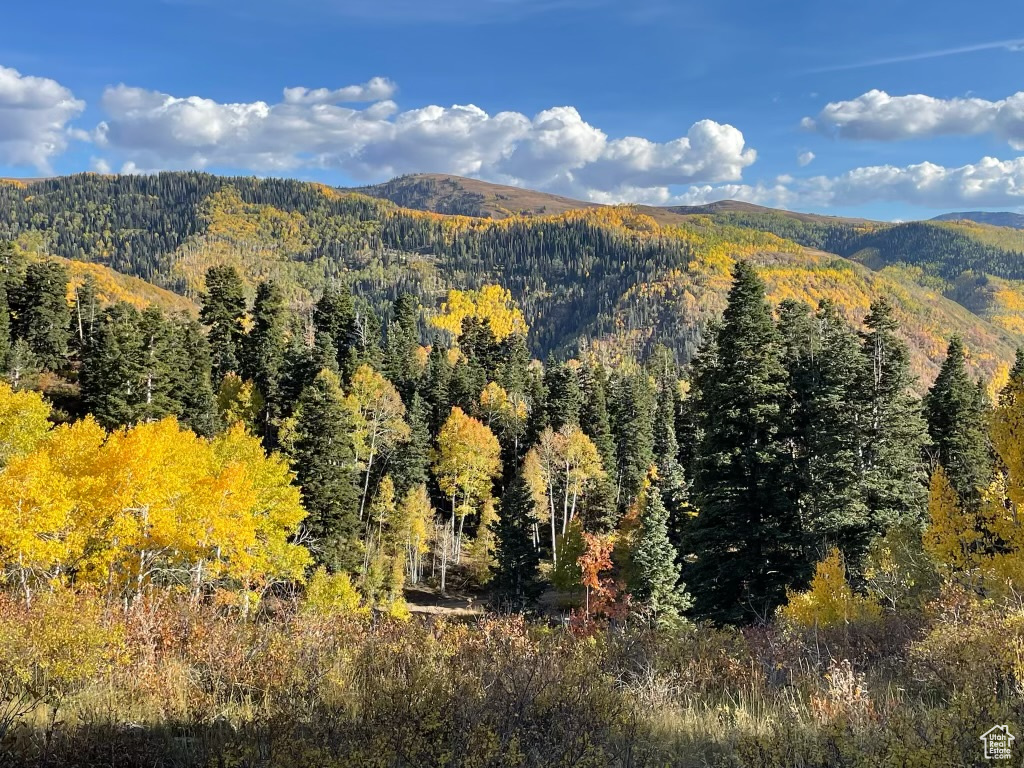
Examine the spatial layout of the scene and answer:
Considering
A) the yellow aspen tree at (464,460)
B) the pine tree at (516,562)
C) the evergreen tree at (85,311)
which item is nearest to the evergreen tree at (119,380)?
the yellow aspen tree at (464,460)

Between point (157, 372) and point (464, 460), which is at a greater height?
point (157, 372)

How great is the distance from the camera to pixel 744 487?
24.4m

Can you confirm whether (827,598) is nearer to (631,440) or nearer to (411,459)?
(411,459)

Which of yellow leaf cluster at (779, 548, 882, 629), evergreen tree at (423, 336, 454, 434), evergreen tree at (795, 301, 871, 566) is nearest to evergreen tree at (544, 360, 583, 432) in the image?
evergreen tree at (423, 336, 454, 434)

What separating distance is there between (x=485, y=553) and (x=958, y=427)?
116 feet

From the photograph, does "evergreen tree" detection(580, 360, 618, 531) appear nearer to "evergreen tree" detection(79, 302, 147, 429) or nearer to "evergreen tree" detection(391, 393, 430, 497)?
"evergreen tree" detection(391, 393, 430, 497)

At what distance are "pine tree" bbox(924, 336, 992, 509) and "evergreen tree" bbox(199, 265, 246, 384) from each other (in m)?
58.7

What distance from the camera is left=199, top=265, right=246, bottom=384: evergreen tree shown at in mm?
63438

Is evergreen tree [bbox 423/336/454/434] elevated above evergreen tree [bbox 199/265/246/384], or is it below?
below

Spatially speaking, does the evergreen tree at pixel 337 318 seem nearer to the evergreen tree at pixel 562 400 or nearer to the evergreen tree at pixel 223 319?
the evergreen tree at pixel 223 319

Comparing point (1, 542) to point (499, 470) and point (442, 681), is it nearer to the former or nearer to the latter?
point (442, 681)

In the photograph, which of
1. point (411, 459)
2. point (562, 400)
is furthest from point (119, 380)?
point (562, 400)

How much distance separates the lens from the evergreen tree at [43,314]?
5906 cm

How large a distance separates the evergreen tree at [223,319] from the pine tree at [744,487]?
5088cm
